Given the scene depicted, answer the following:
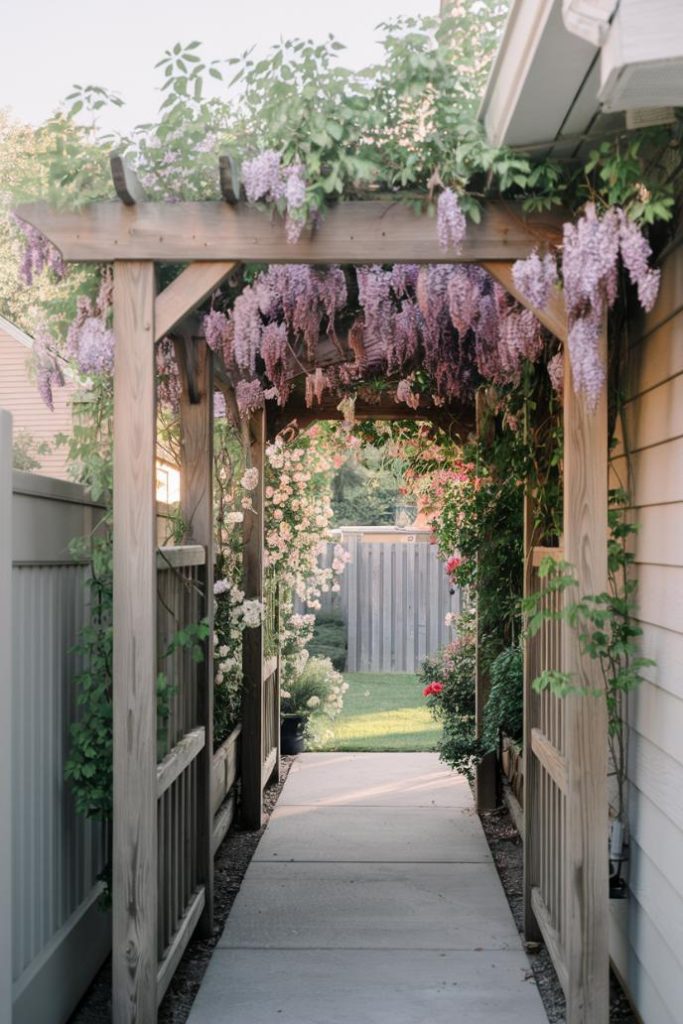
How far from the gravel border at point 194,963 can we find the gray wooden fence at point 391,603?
5.68m

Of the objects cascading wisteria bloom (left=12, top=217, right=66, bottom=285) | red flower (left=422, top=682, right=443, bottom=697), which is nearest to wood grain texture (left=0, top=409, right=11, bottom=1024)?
cascading wisteria bloom (left=12, top=217, right=66, bottom=285)

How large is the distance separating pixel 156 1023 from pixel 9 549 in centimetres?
151

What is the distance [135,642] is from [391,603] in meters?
8.32

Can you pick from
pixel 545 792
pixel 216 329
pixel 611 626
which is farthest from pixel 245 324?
pixel 545 792

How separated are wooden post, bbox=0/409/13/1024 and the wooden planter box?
2233 mm

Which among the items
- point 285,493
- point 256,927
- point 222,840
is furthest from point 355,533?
point 256,927

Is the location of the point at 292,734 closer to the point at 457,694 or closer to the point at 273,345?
the point at 457,694

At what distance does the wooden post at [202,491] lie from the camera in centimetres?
417

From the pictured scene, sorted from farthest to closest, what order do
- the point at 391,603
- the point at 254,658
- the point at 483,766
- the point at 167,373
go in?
the point at 391,603
the point at 483,766
the point at 254,658
the point at 167,373

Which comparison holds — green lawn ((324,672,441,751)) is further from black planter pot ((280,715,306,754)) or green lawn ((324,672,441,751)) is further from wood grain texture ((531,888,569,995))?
wood grain texture ((531,888,569,995))

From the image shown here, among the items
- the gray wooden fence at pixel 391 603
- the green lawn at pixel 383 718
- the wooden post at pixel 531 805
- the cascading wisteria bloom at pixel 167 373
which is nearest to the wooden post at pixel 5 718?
Result: the cascading wisteria bloom at pixel 167 373

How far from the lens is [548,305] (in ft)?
10.1

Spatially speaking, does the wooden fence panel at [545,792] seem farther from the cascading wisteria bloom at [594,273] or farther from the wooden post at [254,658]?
the wooden post at [254,658]

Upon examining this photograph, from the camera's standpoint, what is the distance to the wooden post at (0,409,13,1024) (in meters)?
2.54
